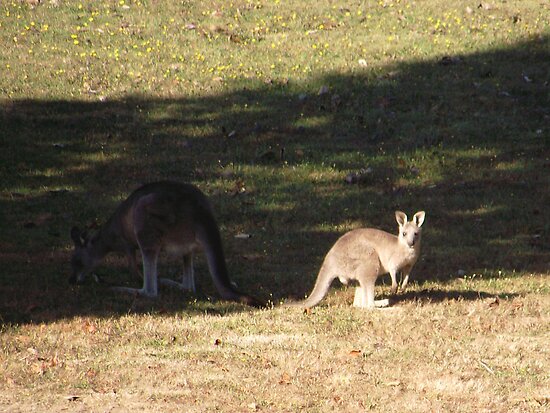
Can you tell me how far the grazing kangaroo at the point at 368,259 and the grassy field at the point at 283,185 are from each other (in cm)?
39

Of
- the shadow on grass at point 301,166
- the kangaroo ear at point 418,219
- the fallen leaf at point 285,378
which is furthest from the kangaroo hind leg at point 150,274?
the fallen leaf at point 285,378

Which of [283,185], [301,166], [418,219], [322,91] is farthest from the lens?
[322,91]

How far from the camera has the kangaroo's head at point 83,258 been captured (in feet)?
41.3

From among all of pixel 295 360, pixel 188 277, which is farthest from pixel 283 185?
pixel 295 360

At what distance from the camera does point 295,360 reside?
9.16 meters

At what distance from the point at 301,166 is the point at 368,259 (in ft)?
23.9

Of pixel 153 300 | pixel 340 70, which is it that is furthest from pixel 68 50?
pixel 153 300

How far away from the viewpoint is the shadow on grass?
13.4 metres

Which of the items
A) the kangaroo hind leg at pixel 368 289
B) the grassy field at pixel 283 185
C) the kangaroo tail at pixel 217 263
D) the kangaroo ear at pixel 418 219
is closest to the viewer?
the grassy field at pixel 283 185

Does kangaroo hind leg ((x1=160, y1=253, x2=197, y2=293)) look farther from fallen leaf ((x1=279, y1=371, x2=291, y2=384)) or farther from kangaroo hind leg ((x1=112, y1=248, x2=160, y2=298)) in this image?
fallen leaf ((x1=279, y1=371, x2=291, y2=384))

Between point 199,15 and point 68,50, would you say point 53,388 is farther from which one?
point 199,15

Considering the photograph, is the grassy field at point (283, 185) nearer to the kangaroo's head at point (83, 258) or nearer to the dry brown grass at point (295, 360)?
the dry brown grass at point (295, 360)

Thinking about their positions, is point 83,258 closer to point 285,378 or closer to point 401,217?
point 401,217

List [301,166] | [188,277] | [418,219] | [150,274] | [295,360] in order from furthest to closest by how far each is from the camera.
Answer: [301,166]
[188,277]
[150,274]
[418,219]
[295,360]
